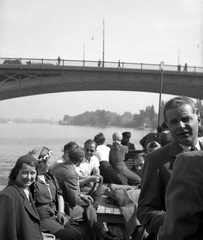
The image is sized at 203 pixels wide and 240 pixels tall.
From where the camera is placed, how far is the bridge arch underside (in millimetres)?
34344

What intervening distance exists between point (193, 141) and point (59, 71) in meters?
33.4

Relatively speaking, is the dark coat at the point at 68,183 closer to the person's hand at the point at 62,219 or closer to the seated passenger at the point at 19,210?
the person's hand at the point at 62,219

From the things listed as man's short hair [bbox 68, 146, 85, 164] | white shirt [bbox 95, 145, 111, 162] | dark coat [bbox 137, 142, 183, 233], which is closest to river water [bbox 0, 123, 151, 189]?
white shirt [bbox 95, 145, 111, 162]

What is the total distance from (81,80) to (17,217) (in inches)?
1283

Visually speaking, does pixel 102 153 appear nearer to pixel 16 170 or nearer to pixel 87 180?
pixel 87 180

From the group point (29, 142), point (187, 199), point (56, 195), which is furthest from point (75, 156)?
point (29, 142)

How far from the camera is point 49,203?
13.8 ft

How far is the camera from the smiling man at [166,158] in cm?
196

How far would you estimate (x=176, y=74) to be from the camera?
36.3 meters

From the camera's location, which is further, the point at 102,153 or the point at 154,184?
the point at 102,153

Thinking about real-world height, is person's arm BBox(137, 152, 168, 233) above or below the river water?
above

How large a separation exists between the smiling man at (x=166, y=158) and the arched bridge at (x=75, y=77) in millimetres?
31537

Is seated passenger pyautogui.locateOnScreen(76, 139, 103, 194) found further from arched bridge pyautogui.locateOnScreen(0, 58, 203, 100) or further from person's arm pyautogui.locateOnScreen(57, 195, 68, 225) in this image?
arched bridge pyautogui.locateOnScreen(0, 58, 203, 100)

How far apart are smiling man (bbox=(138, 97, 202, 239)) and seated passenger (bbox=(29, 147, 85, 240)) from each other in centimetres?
220
